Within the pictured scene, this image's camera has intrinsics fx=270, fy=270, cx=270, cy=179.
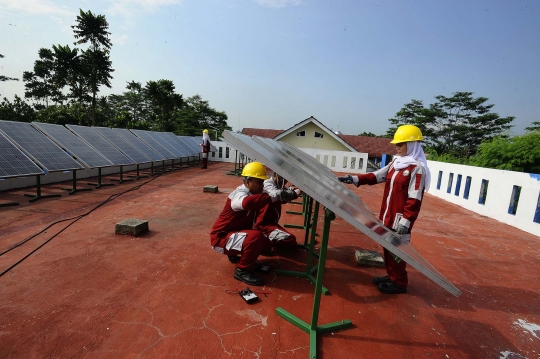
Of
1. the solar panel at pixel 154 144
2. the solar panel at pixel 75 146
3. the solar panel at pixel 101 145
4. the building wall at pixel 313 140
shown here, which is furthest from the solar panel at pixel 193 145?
the solar panel at pixel 75 146

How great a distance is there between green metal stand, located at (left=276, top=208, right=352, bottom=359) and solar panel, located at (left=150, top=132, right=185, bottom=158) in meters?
12.3

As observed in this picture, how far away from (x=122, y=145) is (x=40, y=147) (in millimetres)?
3207

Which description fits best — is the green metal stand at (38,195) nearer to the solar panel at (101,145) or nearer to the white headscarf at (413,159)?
the solar panel at (101,145)

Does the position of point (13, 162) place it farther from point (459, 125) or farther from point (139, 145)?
point (459, 125)

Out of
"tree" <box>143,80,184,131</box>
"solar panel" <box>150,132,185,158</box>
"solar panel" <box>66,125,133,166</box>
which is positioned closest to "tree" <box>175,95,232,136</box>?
"tree" <box>143,80,184,131</box>

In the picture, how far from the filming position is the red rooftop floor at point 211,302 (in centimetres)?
236

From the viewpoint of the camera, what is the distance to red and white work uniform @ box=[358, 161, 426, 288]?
10.7ft

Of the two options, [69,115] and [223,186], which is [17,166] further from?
[69,115]

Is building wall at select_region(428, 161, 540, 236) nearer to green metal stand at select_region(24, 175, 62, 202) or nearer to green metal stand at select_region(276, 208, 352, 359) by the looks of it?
green metal stand at select_region(276, 208, 352, 359)

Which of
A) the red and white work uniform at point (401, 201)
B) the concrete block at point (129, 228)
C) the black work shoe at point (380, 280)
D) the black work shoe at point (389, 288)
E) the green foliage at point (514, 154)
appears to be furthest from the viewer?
the green foliage at point (514, 154)

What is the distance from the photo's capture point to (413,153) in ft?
11.5

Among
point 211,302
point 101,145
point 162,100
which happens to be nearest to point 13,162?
point 101,145

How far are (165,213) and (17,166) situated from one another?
11.0 feet

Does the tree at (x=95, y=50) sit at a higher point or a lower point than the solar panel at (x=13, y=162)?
higher
